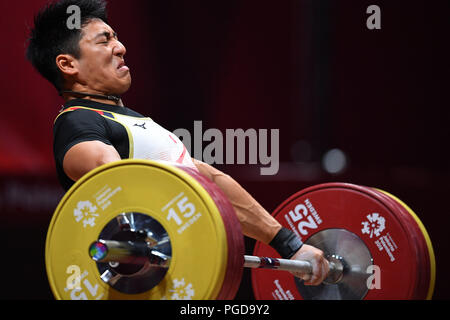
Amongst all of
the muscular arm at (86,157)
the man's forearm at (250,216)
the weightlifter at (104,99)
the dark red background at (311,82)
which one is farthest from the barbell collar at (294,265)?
the dark red background at (311,82)

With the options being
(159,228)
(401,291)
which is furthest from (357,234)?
(159,228)

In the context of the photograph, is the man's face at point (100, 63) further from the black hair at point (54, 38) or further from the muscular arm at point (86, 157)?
the muscular arm at point (86, 157)

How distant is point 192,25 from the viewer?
4910mm

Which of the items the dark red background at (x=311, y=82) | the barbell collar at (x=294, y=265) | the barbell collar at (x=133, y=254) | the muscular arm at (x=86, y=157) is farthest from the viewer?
the dark red background at (x=311, y=82)

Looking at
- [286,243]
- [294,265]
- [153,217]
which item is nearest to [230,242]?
[153,217]

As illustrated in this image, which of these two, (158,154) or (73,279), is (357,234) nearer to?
(158,154)

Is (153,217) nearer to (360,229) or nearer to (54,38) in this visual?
(54,38)

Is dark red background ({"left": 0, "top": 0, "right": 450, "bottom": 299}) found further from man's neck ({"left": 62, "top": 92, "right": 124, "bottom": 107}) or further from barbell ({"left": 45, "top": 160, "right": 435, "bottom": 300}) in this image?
barbell ({"left": 45, "top": 160, "right": 435, "bottom": 300})

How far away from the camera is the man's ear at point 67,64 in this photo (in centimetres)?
281

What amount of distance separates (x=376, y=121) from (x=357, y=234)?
2.22m

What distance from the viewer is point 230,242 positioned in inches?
82.7

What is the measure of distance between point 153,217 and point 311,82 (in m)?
3.43

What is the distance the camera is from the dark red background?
4195mm

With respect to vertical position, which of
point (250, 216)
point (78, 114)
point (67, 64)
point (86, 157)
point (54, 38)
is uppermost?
point (54, 38)
